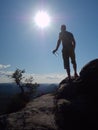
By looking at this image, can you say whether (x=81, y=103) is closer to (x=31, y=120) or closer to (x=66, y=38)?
(x=31, y=120)

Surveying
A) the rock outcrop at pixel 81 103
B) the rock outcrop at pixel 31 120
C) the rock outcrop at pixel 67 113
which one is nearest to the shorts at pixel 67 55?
the rock outcrop at pixel 81 103

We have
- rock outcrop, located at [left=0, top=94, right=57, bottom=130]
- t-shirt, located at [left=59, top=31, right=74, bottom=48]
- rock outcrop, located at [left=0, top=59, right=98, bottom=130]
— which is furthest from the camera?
t-shirt, located at [left=59, top=31, right=74, bottom=48]

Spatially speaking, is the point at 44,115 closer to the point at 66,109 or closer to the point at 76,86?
the point at 66,109

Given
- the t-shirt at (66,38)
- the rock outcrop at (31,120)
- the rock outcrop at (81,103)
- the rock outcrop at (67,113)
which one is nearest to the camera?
the rock outcrop at (31,120)

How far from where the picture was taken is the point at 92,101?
12.9 metres

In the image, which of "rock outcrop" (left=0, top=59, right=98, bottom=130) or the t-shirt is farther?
the t-shirt

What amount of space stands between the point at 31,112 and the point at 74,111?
6.87 ft

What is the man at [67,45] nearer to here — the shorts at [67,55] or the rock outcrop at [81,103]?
the shorts at [67,55]

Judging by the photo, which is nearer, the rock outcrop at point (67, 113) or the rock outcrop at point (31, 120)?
the rock outcrop at point (31, 120)

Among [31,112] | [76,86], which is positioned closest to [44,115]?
[31,112]

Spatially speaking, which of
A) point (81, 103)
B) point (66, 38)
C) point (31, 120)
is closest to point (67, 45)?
point (66, 38)

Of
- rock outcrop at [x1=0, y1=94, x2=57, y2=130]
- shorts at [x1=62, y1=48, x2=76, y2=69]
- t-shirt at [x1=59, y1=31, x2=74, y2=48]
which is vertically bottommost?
rock outcrop at [x1=0, y1=94, x2=57, y2=130]

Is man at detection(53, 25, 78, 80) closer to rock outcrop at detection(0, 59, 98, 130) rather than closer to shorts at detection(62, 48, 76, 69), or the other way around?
shorts at detection(62, 48, 76, 69)

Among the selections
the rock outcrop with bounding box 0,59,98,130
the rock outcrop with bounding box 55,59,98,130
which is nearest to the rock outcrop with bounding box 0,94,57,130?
the rock outcrop with bounding box 0,59,98,130
